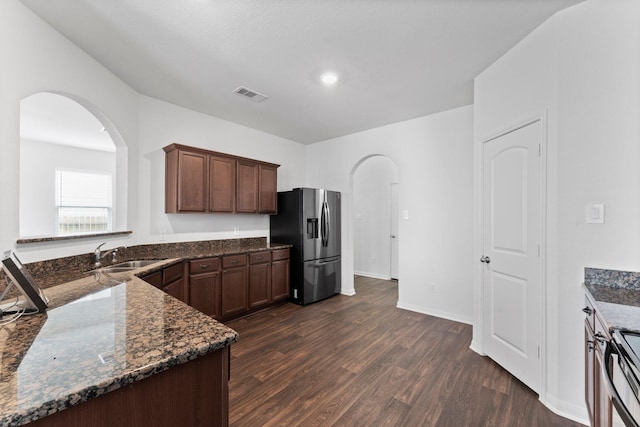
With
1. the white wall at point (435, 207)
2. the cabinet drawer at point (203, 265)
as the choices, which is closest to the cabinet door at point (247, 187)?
the cabinet drawer at point (203, 265)

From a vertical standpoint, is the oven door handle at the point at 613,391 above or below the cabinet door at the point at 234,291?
above

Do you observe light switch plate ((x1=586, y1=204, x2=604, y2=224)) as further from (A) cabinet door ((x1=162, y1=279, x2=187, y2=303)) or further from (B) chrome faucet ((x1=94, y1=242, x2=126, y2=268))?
(B) chrome faucet ((x1=94, y1=242, x2=126, y2=268))

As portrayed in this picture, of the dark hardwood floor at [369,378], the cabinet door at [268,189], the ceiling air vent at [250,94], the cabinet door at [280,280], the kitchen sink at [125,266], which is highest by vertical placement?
the ceiling air vent at [250,94]

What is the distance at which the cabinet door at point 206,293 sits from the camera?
304 centimetres

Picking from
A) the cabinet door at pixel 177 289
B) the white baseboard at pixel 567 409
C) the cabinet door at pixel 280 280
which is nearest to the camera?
the white baseboard at pixel 567 409

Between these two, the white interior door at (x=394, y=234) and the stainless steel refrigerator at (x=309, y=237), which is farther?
the white interior door at (x=394, y=234)

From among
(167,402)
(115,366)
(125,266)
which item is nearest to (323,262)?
(125,266)

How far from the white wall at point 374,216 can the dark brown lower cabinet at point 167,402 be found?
16.8ft

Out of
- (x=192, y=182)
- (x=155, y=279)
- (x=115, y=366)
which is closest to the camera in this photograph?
(x=115, y=366)

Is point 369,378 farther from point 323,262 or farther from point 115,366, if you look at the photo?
point 323,262

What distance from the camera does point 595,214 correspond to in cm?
173

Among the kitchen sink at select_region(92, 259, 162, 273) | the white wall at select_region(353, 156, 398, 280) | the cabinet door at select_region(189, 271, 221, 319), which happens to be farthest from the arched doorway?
the kitchen sink at select_region(92, 259, 162, 273)

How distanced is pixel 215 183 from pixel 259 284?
148cm

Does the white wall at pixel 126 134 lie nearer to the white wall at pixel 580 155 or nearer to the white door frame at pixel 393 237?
the white door frame at pixel 393 237
